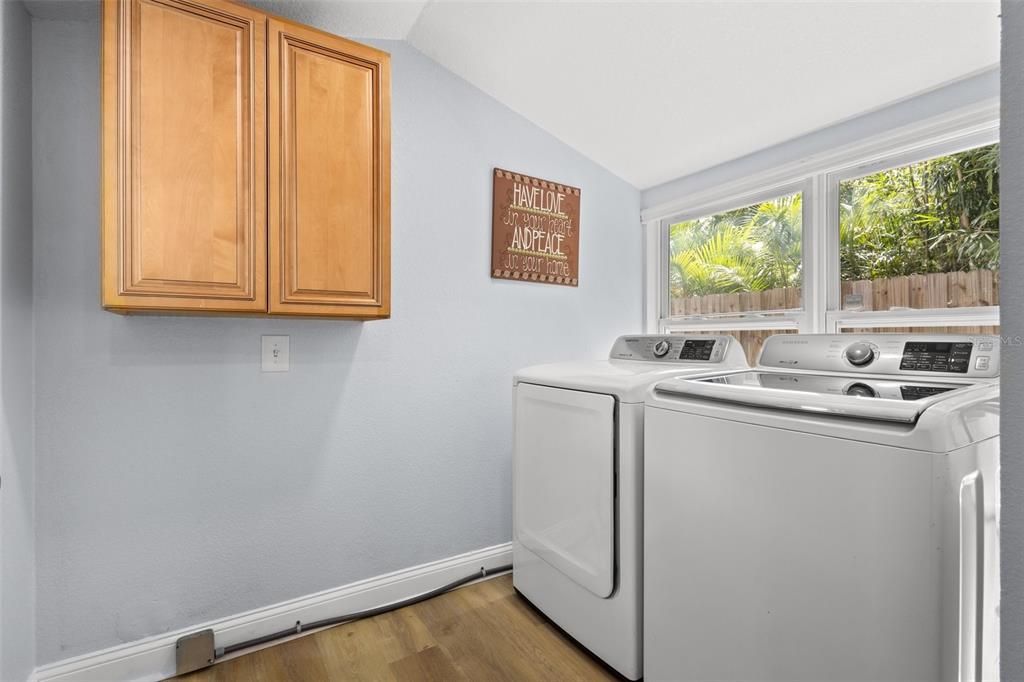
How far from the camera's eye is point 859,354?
61.9 inches

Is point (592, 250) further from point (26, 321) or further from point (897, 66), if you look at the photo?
point (26, 321)

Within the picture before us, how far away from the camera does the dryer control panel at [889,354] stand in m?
1.35

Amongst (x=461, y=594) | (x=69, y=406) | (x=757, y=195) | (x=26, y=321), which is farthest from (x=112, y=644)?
(x=757, y=195)

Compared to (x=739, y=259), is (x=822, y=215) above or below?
above

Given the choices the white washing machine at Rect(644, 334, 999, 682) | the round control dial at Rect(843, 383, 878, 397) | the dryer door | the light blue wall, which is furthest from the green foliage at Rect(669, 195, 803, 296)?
the dryer door

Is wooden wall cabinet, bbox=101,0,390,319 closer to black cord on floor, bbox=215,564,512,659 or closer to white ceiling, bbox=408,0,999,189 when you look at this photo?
white ceiling, bbox=408,0,999,189

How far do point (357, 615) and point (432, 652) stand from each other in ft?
1.28

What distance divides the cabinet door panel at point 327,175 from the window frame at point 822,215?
5.81 ft

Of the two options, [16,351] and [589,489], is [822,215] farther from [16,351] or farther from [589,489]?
[16,351]

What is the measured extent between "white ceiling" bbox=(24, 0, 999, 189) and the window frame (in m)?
0.16

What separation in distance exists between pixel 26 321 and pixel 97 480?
53cm

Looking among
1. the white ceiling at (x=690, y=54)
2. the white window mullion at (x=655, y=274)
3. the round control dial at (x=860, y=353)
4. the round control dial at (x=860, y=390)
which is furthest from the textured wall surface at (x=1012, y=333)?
the white window mullion at (x=655, y=274)

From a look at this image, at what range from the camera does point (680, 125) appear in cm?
230

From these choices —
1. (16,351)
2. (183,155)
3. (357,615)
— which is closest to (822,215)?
(183,155)
